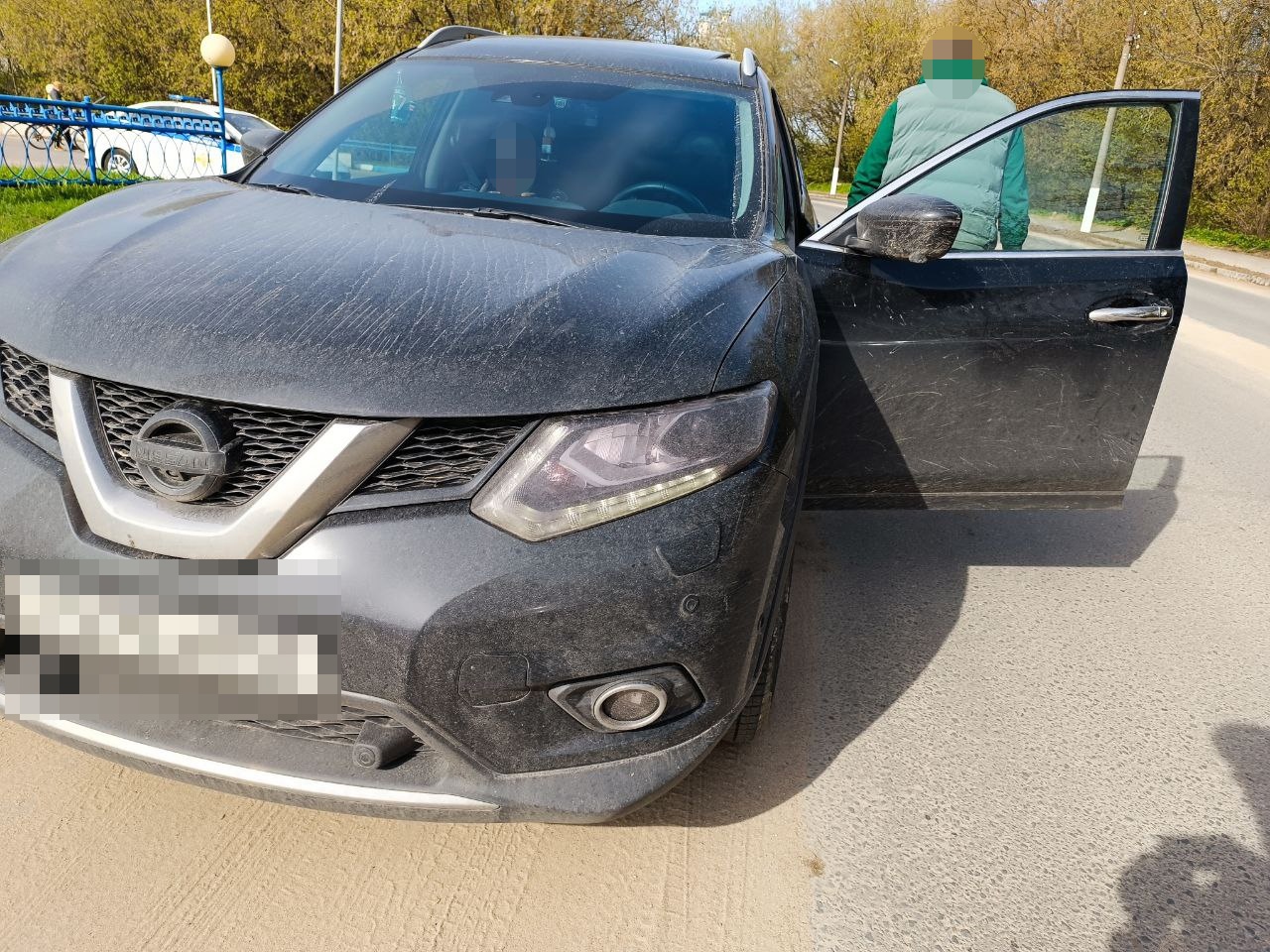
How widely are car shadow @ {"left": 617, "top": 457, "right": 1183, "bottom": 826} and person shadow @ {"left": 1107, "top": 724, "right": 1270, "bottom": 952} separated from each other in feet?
2.43

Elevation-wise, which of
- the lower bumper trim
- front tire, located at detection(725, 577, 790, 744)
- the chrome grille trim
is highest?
the chrome grille trim

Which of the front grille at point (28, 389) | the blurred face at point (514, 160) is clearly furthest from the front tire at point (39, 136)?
the front grille at point (28, 389)

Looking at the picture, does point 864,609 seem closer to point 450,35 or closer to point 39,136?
point 450,35

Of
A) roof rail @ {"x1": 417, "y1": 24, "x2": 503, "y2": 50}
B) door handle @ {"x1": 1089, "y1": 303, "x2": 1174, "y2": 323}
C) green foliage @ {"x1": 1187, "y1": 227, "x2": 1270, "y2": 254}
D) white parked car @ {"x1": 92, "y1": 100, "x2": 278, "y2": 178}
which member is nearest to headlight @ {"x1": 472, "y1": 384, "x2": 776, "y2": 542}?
door handle @ {"x1": 1089, "y1": 303, "x2": 1174, "y2": 323}

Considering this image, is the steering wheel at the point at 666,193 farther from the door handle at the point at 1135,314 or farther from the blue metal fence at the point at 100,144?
the blue metal fence at the point at 100,144

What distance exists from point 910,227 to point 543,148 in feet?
3.49

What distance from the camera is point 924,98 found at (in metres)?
4.20

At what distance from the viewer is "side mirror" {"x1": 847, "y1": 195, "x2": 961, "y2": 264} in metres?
2.75

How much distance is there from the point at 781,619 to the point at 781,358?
2.10 ft

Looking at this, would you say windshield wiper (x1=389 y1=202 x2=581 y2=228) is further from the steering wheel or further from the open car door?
the open car door

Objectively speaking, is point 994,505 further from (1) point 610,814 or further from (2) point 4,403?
Result: (2) point 4,403

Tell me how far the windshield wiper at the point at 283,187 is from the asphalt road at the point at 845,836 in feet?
4.90

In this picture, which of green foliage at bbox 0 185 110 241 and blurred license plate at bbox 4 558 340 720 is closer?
blurred license plate at bbox 4 558 340 720

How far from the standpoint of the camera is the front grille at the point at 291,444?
169 centimetres
